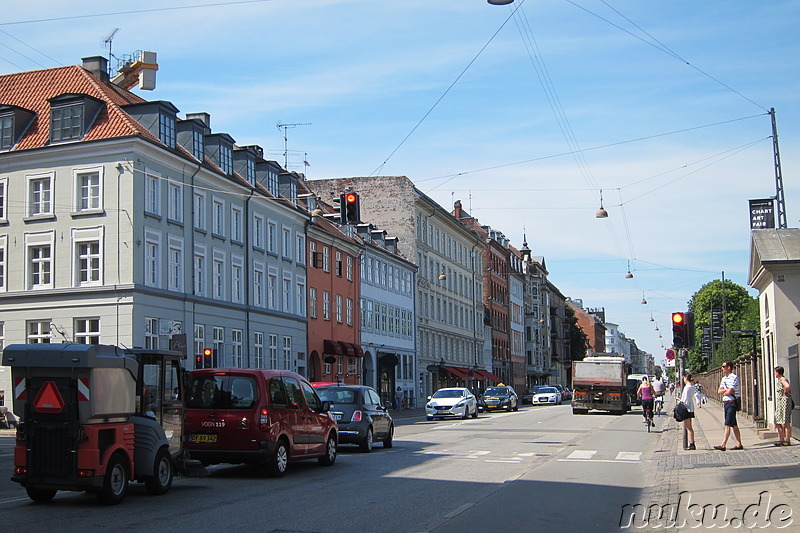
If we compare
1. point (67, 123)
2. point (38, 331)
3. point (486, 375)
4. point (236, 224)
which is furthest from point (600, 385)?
point (486, 375)

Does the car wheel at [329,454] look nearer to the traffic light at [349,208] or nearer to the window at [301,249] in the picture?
the traffic light at [349,208]

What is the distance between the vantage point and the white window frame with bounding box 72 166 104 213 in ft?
116

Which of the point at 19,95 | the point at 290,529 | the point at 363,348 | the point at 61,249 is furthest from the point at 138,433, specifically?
the point at 363,348

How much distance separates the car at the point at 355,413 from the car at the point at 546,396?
51.6 metres

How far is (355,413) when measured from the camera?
72.1 ft

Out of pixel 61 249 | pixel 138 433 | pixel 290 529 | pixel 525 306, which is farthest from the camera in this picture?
pixel 525 306

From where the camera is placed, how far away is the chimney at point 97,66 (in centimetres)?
4056

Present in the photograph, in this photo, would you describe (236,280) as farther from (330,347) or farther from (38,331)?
(330,347)

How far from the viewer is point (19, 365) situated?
11930 millimetres

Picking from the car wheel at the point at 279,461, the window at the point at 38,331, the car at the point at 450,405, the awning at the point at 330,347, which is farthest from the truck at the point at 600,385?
the car wheel at the point at 279,461

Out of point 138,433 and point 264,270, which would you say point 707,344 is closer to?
point 264,270

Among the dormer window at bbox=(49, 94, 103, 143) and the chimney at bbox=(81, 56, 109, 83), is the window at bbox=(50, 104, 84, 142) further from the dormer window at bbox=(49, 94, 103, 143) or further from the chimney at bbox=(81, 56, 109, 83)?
the chimney at bbox=(81, 56, 109, 83)

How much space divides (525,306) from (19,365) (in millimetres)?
110781

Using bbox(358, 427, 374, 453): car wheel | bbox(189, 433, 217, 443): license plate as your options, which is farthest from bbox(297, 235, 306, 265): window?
bbox(189, 433, 217, 443): license plate
